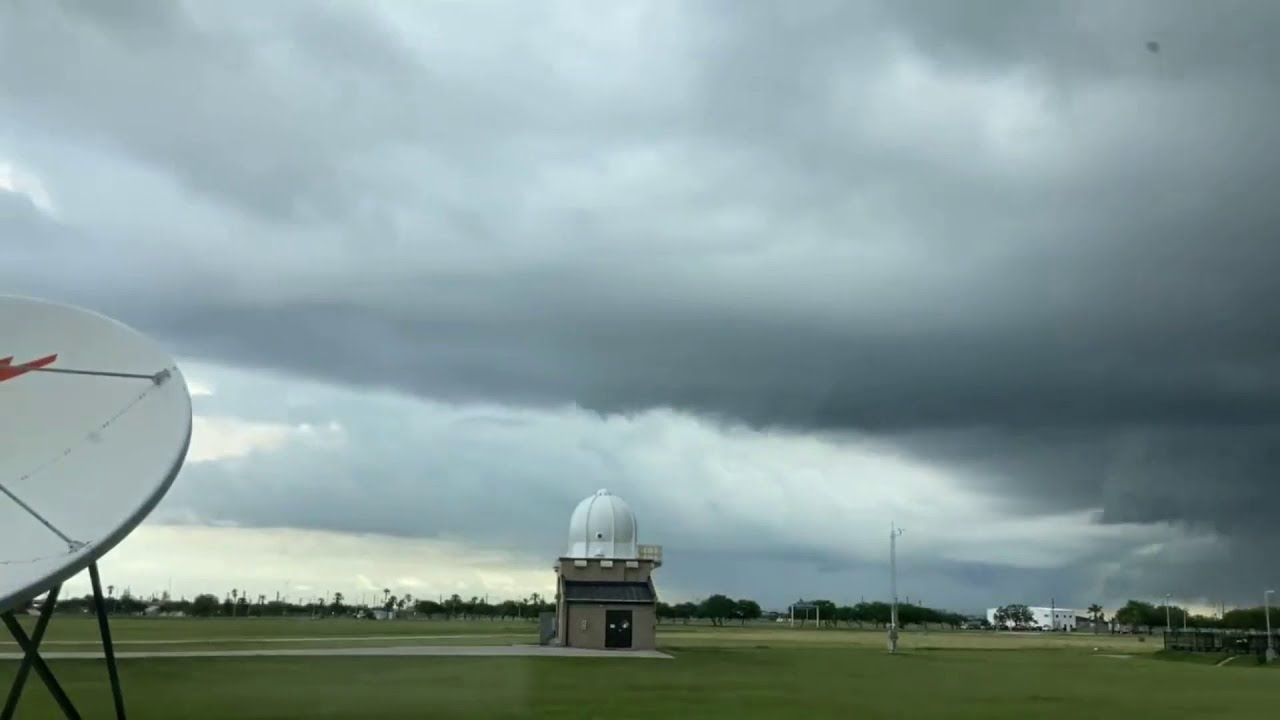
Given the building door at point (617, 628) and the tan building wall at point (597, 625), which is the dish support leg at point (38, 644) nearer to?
the tan building wall at point (597, 625)

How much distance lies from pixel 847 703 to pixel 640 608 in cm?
3401

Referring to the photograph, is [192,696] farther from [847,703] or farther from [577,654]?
[577,654]

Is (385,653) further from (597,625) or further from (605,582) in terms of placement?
(605,582)

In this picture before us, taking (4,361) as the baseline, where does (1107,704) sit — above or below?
below

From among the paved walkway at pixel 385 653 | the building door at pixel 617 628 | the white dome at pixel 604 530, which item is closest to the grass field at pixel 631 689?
the paved walkway at pixel 385 653

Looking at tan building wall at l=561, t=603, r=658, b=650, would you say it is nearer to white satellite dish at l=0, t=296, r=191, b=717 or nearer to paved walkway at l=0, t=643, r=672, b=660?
paved walkway at l=0, t=643, r=672, b=660

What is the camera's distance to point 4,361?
20641 millimetres

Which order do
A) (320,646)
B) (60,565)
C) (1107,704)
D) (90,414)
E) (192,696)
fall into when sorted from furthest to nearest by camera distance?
(320,646) → (1107,704) → (192,696) → (90,414) → (60,565)

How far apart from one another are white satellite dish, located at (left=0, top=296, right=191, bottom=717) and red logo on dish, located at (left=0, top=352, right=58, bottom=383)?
0.02 meters

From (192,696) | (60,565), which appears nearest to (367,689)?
(192,696)

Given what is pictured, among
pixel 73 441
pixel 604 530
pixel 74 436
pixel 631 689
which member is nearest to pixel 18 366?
pixel 74 436

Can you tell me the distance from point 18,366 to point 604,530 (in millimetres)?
56962

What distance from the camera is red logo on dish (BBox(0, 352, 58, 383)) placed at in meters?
20.5

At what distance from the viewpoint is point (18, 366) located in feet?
67.7
